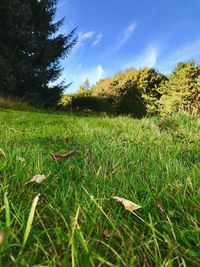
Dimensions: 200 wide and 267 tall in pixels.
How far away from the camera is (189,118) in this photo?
796 centimetres

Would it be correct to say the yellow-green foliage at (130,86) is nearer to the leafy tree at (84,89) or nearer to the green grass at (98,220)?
the leafy tree at (84,89)

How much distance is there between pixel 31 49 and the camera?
891 inches

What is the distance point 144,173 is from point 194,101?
14916 mm

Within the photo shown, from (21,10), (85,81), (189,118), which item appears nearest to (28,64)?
(21,10)

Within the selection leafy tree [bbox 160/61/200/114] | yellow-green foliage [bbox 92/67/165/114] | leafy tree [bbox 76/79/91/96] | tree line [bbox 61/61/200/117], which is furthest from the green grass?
leafy tree [bbox 76/79/91/96]

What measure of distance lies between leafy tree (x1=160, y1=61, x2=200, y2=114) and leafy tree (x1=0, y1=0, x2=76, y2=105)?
7.72 m

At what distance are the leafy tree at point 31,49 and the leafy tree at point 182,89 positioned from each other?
7.72m

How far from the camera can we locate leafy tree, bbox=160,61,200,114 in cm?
1695

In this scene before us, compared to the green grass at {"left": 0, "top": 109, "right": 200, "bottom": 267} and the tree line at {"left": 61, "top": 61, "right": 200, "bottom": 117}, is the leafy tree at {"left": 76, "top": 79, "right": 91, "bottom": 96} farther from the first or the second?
the green grass at {"left": 0, "top": 109, "right": 200, "bottom": 267}

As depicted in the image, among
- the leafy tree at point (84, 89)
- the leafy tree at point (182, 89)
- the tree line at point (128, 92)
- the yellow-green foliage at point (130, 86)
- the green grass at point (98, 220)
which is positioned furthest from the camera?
the leafy tree at point (84, 89)

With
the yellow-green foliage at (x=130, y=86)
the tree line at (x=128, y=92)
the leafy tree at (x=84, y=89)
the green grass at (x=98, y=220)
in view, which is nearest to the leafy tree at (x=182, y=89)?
the tree line at (x=128, y=92)

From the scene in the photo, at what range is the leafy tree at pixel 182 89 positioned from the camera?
16953 millimetres

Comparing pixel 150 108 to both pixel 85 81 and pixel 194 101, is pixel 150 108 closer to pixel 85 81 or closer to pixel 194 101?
pixel 194 101

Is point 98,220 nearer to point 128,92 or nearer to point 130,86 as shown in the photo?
point 128,92
